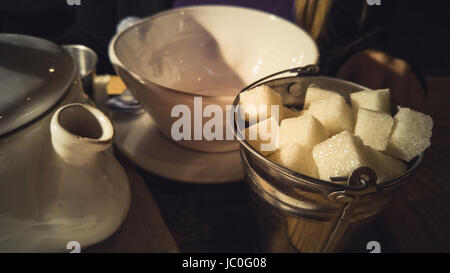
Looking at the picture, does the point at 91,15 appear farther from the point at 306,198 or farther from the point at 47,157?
the point at 306,198

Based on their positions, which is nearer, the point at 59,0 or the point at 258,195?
the point at 258,195

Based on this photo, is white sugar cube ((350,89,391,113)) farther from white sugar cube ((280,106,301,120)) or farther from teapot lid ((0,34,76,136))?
teapot lid ((0,34,76,136))

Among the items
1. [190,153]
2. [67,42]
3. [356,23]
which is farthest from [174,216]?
[67,42]

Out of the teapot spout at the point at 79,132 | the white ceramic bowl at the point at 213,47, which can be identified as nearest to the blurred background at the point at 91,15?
the white ceramic bowl at the point at 213,47

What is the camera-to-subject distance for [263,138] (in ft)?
1.28

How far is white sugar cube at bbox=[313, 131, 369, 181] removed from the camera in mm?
343

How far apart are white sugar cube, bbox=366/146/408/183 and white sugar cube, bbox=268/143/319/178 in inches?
2.4

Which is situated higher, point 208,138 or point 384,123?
point 384,123

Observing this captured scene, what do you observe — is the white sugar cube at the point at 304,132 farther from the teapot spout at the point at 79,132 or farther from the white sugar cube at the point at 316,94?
the teapot spout at the point at 79,132

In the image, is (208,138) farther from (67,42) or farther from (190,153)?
(67,42)

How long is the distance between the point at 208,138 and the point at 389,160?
27 centimetres

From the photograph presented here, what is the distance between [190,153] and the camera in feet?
1.95

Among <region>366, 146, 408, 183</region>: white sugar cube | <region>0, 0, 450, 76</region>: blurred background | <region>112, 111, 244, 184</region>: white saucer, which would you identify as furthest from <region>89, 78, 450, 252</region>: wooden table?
<region>0, 0, 450, 76</region>: blurred background
